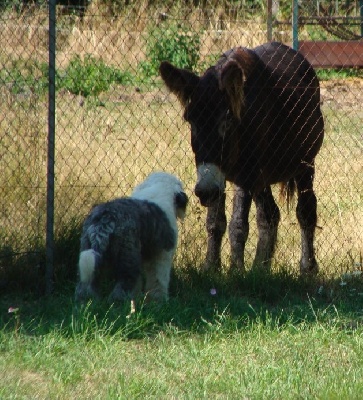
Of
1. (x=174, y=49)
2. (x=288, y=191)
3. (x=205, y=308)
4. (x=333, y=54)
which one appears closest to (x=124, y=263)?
(x=205, y=308)

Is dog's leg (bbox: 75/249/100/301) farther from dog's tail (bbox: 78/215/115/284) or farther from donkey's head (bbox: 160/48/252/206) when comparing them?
donkey's head (bbox: 160/48/252/206)

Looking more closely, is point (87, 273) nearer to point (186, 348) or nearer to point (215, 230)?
point (186, 348)

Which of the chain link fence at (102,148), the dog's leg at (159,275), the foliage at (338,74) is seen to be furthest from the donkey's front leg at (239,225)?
the foliage at (338,74)

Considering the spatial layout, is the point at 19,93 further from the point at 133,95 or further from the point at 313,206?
the point at 133,95

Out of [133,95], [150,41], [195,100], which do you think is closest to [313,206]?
[195,100]

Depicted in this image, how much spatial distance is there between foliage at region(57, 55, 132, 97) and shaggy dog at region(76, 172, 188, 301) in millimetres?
5364

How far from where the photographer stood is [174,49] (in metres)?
13.4

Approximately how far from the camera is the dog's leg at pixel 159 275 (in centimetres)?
618

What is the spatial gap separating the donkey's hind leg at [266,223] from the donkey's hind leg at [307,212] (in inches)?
9.5

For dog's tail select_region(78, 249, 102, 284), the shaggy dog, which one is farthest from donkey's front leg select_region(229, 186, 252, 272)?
dog's tail select_region(78, 249, 102, 284)

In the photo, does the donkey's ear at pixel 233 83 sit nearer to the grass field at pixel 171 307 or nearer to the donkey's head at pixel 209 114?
the donkey's head at pixel 209 114

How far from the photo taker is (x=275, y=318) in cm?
589

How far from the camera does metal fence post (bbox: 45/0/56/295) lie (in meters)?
6.19

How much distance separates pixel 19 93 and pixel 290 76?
2.67 metres
